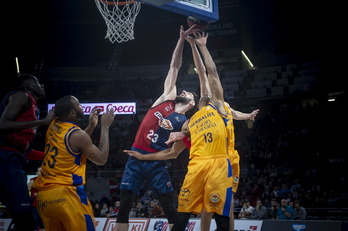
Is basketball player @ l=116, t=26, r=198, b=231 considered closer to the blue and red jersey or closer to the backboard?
the blue and red jersey

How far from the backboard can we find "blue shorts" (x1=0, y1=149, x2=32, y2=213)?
2.46 metres

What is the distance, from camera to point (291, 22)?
1001 inches

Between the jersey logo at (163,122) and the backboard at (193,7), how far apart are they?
1466 millimetres

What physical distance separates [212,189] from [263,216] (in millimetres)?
6401

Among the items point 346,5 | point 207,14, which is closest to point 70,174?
point 207,14

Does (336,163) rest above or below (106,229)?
above

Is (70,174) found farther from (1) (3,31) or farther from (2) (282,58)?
(2) (282,58)

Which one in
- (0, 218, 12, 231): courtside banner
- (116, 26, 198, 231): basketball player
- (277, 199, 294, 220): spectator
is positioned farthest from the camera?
(0, 218, 12, 231): courtside banner

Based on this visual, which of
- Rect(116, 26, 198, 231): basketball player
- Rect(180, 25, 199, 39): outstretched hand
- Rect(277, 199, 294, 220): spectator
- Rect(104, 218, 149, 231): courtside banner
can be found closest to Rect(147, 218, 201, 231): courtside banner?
Rect(104, 218, 149, 231): courtside banner

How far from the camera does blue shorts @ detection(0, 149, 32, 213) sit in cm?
402

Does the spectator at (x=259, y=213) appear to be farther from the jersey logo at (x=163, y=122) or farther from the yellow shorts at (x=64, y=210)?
the yellow shorts at (x=64, y=210)

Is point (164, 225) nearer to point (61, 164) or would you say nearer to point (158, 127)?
point (158, 127)

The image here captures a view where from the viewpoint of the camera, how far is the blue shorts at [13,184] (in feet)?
13.2

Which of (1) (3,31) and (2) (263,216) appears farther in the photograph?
(1) (3,31)
